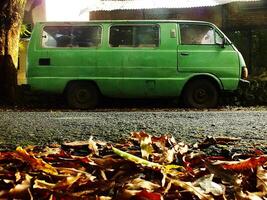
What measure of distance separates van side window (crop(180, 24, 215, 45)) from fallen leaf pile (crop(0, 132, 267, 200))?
667 cm

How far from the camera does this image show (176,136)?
3.30 metres

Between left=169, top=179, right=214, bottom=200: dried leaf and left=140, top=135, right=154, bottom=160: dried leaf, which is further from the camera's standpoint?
left=140, top=135, right=154, bottom=160: dried leaf

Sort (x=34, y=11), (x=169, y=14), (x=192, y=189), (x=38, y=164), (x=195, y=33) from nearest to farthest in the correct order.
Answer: (x=192, y=189)
(x=38, y=164)
(x=195, y=33)
(x=169, y=14)
(x=34, y=11)

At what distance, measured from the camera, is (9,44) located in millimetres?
9773

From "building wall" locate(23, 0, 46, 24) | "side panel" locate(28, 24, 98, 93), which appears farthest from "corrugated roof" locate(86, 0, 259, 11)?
"side panel" locate(28, 24, 98, 93)

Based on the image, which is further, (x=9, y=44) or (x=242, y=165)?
(x=9, y=44)

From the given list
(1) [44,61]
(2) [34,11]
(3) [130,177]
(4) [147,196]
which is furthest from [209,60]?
(2) [34,11]

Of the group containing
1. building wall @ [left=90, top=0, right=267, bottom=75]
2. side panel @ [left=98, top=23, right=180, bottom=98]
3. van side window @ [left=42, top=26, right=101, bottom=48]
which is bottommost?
side panel @ [left=98, top=23, right=180, bottom=98]

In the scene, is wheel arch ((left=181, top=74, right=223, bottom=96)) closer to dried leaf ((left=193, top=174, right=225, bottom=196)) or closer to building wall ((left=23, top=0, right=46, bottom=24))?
dried leaf ((left=193, top=174, right=225, bottom=196))

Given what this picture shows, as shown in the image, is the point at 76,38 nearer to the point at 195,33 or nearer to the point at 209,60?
the point at 195,33

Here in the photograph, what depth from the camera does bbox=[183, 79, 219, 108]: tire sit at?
869 centimetres

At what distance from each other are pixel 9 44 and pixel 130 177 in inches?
343

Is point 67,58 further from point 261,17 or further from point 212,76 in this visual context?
point 261,17

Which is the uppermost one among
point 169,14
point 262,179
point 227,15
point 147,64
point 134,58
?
point 169,14
